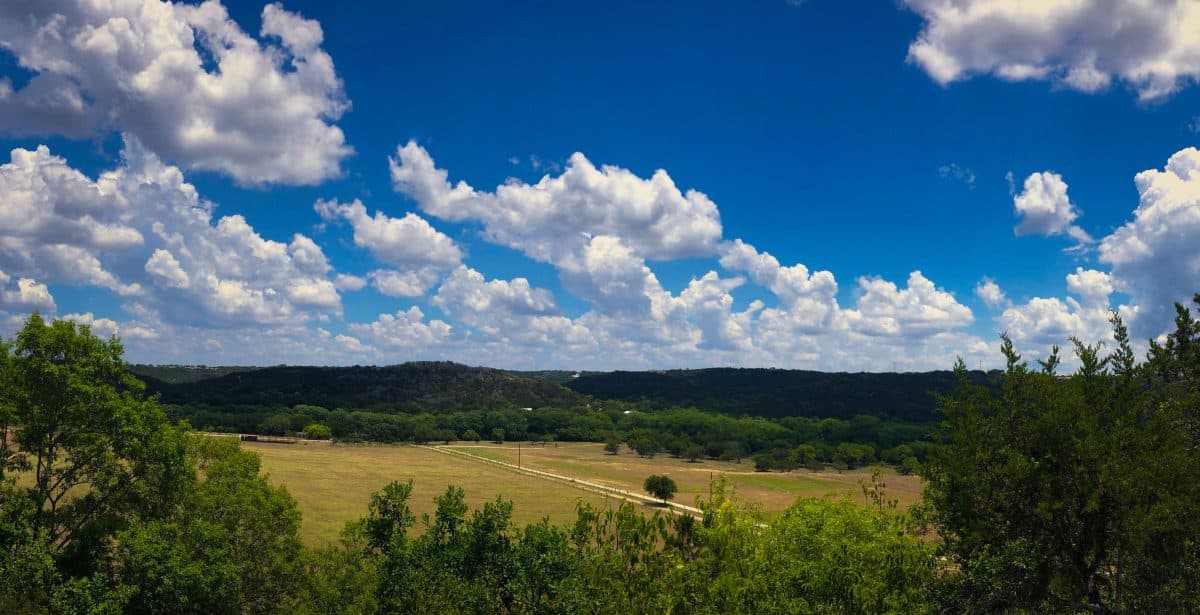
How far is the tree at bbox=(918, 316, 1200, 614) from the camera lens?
20766 mm

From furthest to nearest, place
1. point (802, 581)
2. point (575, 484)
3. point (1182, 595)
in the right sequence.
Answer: point (575, 484)
point (1182, 595)
point (802, 581)

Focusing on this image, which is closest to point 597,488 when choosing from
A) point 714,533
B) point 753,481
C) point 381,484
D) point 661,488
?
point 661,488

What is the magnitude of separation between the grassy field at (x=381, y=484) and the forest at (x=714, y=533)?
148 ft

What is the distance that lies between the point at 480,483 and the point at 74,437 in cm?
11376

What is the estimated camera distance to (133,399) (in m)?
36.3

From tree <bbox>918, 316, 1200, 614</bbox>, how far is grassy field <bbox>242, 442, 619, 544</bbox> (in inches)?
2440

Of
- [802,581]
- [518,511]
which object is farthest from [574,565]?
[518,511]

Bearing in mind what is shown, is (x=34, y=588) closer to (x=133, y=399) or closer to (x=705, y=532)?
(x=133, y=399)

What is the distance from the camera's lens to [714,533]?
70.5 ft

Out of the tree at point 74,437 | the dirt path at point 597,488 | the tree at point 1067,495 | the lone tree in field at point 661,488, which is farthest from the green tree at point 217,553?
the lone tree in field at point 661,488

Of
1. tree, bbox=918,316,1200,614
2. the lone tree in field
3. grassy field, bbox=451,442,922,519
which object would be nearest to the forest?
tree, bbox=918,316,1200,614

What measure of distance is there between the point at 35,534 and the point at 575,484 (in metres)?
121

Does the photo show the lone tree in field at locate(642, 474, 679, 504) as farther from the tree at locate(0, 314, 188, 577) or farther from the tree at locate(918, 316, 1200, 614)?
the tree at locate(918, 316, 1200, 614)

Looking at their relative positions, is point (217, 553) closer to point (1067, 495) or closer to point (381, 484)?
point (1067, 495)
